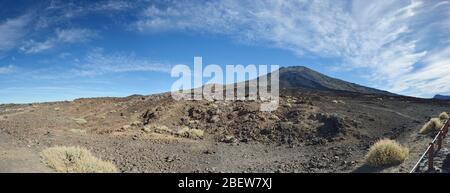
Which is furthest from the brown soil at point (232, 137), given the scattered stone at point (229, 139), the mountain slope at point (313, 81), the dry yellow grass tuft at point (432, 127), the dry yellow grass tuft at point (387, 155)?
the mountain slope at point (313, 81)

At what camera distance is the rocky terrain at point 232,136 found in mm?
16219

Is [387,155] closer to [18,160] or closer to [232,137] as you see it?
[232,137]

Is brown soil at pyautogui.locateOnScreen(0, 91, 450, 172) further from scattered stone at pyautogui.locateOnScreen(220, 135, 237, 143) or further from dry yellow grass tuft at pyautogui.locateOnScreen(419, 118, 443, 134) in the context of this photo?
dry yellow grass tuft at pyautogui.locateOnScreen(419, 118, 443, 134)

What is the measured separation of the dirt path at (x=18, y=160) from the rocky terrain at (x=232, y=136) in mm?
162

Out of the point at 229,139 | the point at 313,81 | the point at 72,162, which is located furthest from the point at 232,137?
the point at 313,81

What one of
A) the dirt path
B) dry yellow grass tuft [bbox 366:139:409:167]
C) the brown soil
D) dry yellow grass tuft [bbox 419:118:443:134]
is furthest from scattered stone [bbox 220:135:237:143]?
the dirt path

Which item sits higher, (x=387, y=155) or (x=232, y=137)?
(x=232, y=137)

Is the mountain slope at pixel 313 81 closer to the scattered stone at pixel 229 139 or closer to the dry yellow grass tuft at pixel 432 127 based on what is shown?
the dry yellow grass tuft at pixel 432 127

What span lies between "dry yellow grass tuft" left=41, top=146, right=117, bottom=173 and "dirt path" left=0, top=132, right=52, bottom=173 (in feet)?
0.96

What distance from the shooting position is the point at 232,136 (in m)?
24.3

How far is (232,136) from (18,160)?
14070 millimetres
